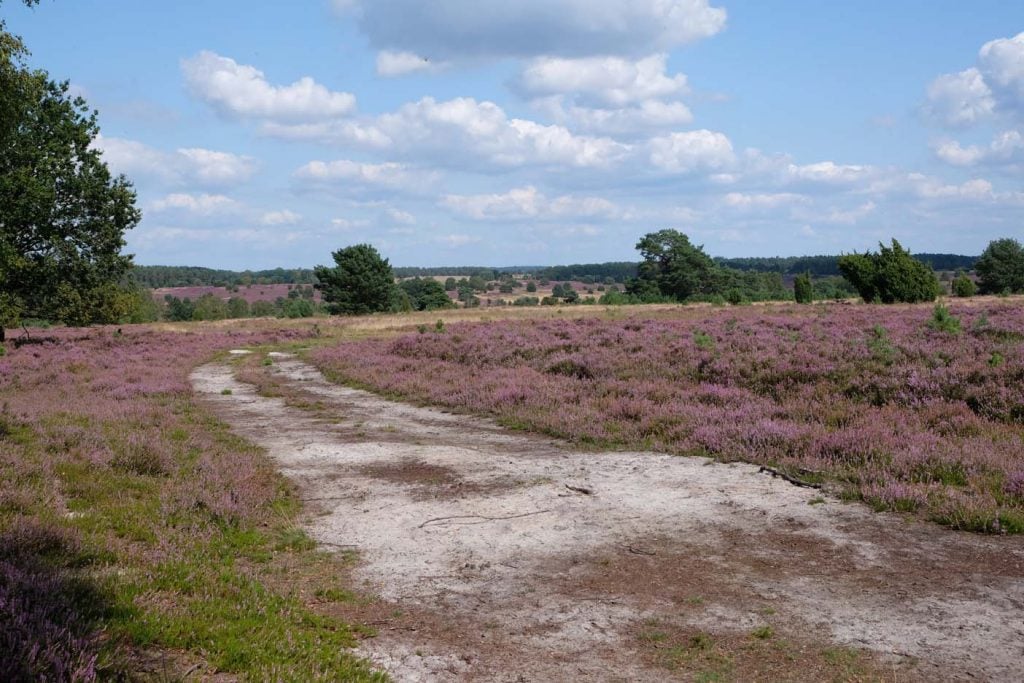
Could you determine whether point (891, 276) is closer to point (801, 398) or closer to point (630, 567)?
point (801, 398)

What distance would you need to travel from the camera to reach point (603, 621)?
5.81m

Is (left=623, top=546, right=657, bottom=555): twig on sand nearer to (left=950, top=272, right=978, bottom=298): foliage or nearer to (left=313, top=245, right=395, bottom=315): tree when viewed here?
(left=950, top=272, right=978, bottom=298): foliage

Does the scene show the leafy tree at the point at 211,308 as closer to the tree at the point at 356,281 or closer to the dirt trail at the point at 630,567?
the tree at the point at 356,281

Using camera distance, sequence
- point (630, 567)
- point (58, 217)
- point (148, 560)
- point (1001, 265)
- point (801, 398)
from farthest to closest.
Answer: point (1001, 265) → point (58, 217) → point (801, 398) → point (630, 567) → point (148, 560)

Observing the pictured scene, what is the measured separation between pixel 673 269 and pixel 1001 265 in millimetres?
53190

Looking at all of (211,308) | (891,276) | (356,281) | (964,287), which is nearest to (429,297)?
(356,281)

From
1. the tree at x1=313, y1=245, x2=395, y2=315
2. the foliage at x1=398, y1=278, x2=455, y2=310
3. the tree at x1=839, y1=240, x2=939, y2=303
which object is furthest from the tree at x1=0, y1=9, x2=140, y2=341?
the foliage at x1=398, y1=278, x2=455, y2=310

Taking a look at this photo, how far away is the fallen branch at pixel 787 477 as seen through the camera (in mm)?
9438

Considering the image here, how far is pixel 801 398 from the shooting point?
47.3 ft

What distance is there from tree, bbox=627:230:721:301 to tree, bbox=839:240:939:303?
171 ft

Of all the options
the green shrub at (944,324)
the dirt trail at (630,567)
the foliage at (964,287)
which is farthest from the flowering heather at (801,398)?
the foliage at (964,287)

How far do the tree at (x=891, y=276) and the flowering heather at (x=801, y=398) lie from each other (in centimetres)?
4142

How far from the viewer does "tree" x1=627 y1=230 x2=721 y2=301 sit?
12062 cm

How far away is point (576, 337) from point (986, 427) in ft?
54.3
